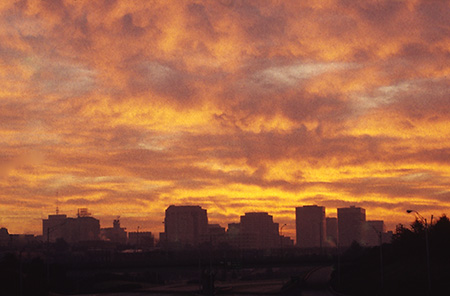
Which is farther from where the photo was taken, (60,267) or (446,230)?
(60,267)

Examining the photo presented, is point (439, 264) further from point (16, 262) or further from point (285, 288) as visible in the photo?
point (16, 262)

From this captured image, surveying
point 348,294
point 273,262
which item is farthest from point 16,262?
point 348,294

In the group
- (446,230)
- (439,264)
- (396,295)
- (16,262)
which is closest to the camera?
(396,295)

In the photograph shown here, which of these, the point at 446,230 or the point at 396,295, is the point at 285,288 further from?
the point at 396,295

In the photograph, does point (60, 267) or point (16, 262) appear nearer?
point (16, 262)

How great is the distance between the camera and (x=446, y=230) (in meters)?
140

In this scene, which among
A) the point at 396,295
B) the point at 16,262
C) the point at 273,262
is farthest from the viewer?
the point at 273,262

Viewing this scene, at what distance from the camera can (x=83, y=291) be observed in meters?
186

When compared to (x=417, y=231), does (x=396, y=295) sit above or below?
below

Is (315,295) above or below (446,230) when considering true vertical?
below

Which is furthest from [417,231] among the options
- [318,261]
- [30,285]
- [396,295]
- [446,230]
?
[30,285]

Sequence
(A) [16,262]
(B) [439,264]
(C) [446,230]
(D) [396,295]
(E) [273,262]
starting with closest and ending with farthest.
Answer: (D) [396,295] < (B) [439,264] < (C) [446,230] < (A) [16,262] < (E) [273,262]

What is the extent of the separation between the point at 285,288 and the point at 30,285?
221ft

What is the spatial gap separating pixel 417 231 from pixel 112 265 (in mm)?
73653
